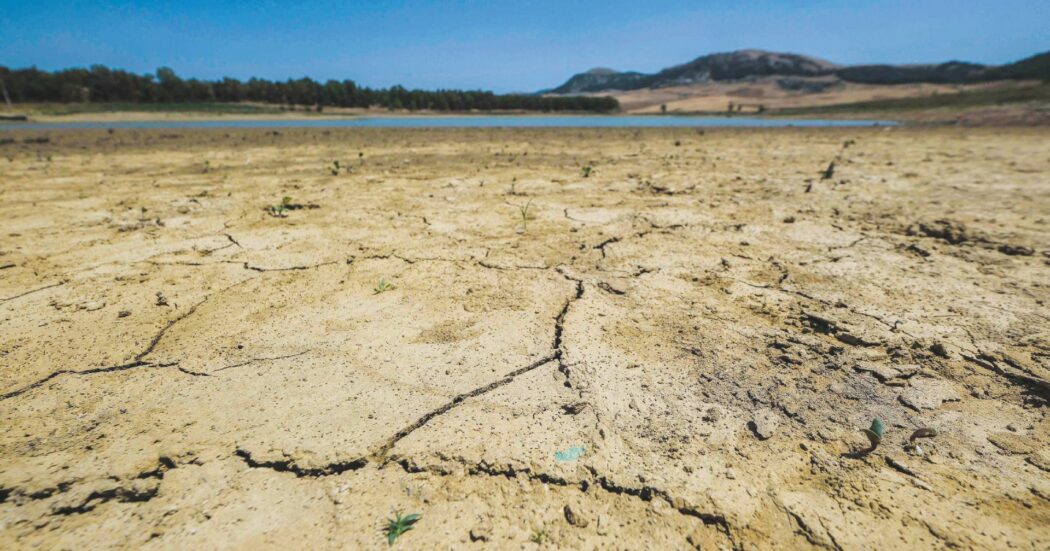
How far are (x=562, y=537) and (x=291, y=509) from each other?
0.69m

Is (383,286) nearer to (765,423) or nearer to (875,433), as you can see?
(765,423)

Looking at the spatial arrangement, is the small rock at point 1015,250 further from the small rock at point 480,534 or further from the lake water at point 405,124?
the lake water at point 405,124

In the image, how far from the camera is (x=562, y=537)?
3.23 feet

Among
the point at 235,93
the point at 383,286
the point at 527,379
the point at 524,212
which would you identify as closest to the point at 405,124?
the point at 524,212

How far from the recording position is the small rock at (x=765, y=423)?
127 cm

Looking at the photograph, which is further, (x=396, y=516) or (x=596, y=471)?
(x=596, y=471)

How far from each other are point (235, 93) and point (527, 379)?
50.0 m

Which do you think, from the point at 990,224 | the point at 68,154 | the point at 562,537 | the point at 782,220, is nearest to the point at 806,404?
the point at 562,537

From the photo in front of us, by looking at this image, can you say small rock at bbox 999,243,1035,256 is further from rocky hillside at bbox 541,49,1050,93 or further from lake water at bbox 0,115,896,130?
rocky hillside at bbox 541,49,1050,93

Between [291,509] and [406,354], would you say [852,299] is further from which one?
[291,509]

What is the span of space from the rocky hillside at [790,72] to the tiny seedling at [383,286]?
49.7 m

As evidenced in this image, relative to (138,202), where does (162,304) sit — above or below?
below

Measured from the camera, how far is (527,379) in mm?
1526

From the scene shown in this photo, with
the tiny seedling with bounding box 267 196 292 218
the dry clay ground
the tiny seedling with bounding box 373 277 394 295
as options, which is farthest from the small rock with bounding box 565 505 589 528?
the tiny seedling with bounding box 267 196 292 218
